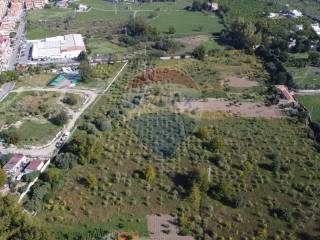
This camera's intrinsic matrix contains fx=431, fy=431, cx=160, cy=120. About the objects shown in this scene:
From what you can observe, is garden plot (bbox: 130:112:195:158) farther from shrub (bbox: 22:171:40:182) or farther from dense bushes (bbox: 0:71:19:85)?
dense bushes (bbox: 0:71:19:85)

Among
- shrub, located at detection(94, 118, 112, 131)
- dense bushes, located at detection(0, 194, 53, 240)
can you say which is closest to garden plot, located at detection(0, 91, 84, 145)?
shrub, located at detection(94, 118, 112, 131)

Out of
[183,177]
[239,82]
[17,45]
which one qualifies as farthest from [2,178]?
[17,45]

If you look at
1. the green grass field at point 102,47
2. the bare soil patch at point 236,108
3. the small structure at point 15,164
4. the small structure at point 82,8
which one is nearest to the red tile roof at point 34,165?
the small structure at point 15,164

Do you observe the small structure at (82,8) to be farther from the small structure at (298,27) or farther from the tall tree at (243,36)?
Result: the small structure at (298,27)

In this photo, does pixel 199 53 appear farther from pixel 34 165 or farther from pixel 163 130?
pixel 34 165

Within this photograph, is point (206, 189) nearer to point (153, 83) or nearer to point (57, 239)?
point (57, 239)

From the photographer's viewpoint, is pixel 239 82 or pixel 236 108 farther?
pixel 239 82
